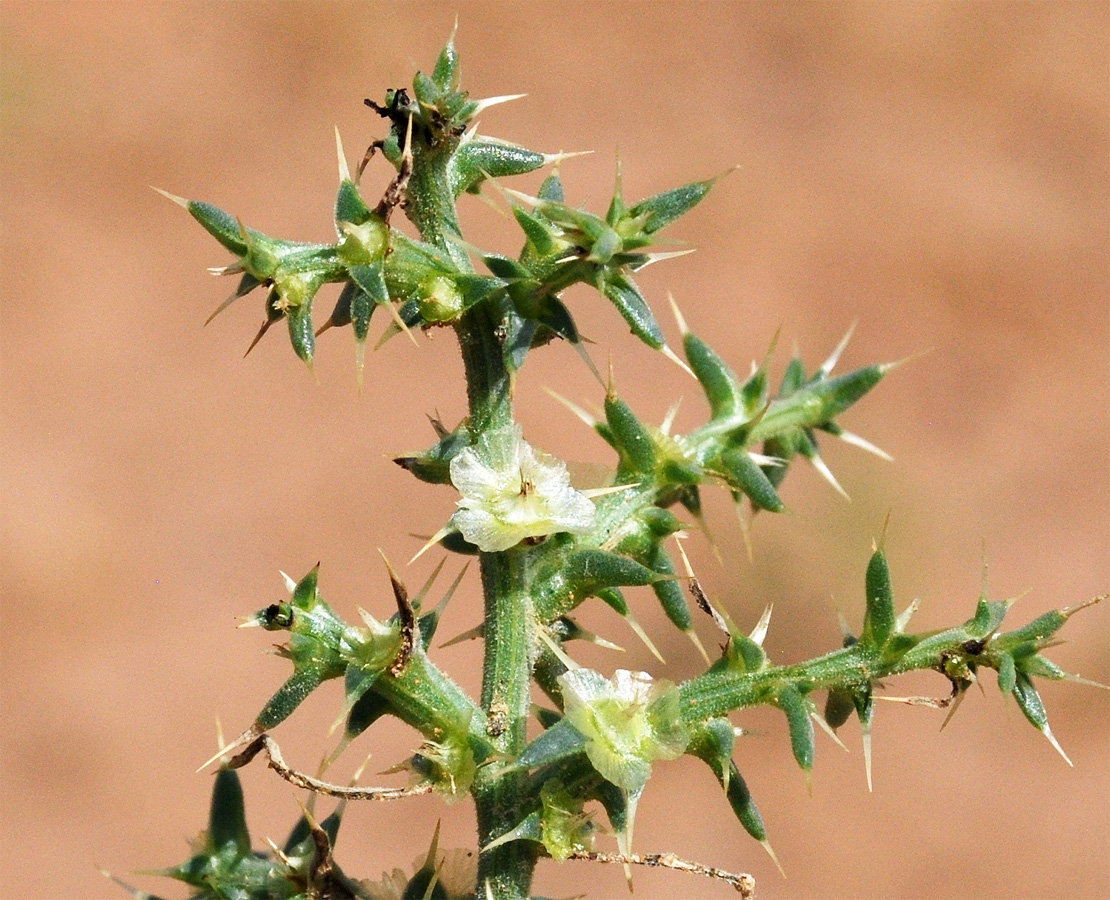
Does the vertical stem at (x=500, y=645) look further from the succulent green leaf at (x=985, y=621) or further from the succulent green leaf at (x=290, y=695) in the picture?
the succulent green leaf at (x=985, y=621)

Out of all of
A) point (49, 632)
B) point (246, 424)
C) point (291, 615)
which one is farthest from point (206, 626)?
point (291, 615)

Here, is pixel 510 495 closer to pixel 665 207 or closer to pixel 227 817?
pixel 665 207

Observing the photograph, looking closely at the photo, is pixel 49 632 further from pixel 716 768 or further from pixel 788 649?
pixel 716 768

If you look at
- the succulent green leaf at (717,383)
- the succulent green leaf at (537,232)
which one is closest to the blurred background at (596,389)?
the succulent green leaf at (717,383)

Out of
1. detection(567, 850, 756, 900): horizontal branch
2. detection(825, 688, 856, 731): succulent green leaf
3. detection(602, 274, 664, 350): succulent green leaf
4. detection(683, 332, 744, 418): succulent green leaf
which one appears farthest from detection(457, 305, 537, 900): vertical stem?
detection(683, 332, 744, 418): succulent green leaf

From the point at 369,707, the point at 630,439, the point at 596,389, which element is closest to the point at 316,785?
the point at 369,707

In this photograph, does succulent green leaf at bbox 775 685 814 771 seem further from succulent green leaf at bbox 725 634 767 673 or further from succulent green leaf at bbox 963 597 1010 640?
succulent green leaf at bbox 963 597 1010 640
